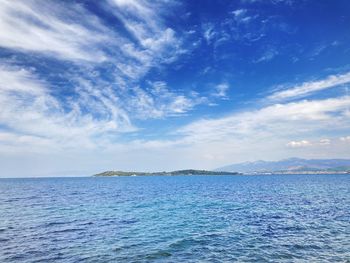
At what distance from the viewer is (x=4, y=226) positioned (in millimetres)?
44656

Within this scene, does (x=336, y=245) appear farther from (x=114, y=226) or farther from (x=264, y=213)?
(x=114, y=226)

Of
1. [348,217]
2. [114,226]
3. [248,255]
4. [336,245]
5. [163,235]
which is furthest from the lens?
[348,217]

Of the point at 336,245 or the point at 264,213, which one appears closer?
the point at 336,245

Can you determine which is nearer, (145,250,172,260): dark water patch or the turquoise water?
(145,250,172,260): dark water patch

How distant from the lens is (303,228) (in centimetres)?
3994

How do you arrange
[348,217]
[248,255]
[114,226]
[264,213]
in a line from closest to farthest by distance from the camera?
[248,255]
[114,226]
[348,217]
[264,213]

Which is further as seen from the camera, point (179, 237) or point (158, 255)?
point (179, 237)

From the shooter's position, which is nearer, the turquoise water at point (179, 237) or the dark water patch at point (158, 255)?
the dark water patch at point (158, 255)

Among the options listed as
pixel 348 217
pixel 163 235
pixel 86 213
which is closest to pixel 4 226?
pixel 86 213

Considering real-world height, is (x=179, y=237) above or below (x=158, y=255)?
above

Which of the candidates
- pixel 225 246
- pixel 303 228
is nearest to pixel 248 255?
pixel 225 246

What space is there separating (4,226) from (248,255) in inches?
1451

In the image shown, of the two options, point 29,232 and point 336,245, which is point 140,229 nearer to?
point 29,232

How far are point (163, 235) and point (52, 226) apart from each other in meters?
18.0
